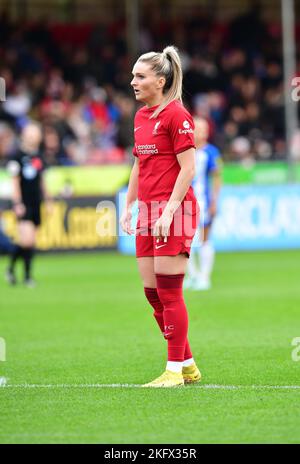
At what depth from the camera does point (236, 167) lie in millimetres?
24031

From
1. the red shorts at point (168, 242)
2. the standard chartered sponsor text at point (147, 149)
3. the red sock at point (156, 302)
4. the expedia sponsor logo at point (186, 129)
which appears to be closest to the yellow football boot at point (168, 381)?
the red sock at point (156, 302)

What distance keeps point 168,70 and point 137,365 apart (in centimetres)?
253

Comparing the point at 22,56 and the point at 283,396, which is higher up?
the point at 22,56

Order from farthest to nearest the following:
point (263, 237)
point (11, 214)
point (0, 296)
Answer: point (263, 237), point (11, 214), point (0, 296)

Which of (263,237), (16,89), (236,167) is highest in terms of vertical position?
(16,89)

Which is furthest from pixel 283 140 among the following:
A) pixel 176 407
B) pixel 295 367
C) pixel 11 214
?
pixel 176 407

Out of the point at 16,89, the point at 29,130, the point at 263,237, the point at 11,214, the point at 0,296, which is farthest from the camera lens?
the point at 16,89

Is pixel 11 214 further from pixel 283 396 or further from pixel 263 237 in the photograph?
pixel 283 396

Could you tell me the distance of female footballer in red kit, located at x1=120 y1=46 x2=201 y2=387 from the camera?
7438 mm

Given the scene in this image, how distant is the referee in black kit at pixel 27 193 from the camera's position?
54.7ft

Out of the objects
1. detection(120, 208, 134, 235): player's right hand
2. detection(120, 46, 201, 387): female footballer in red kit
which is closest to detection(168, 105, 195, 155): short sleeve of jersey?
detection(120, 46, 201, 387): female footballer in red kit

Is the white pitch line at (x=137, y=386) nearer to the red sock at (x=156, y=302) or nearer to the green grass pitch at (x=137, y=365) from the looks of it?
the green grass pitch at (x=137, y=365)
